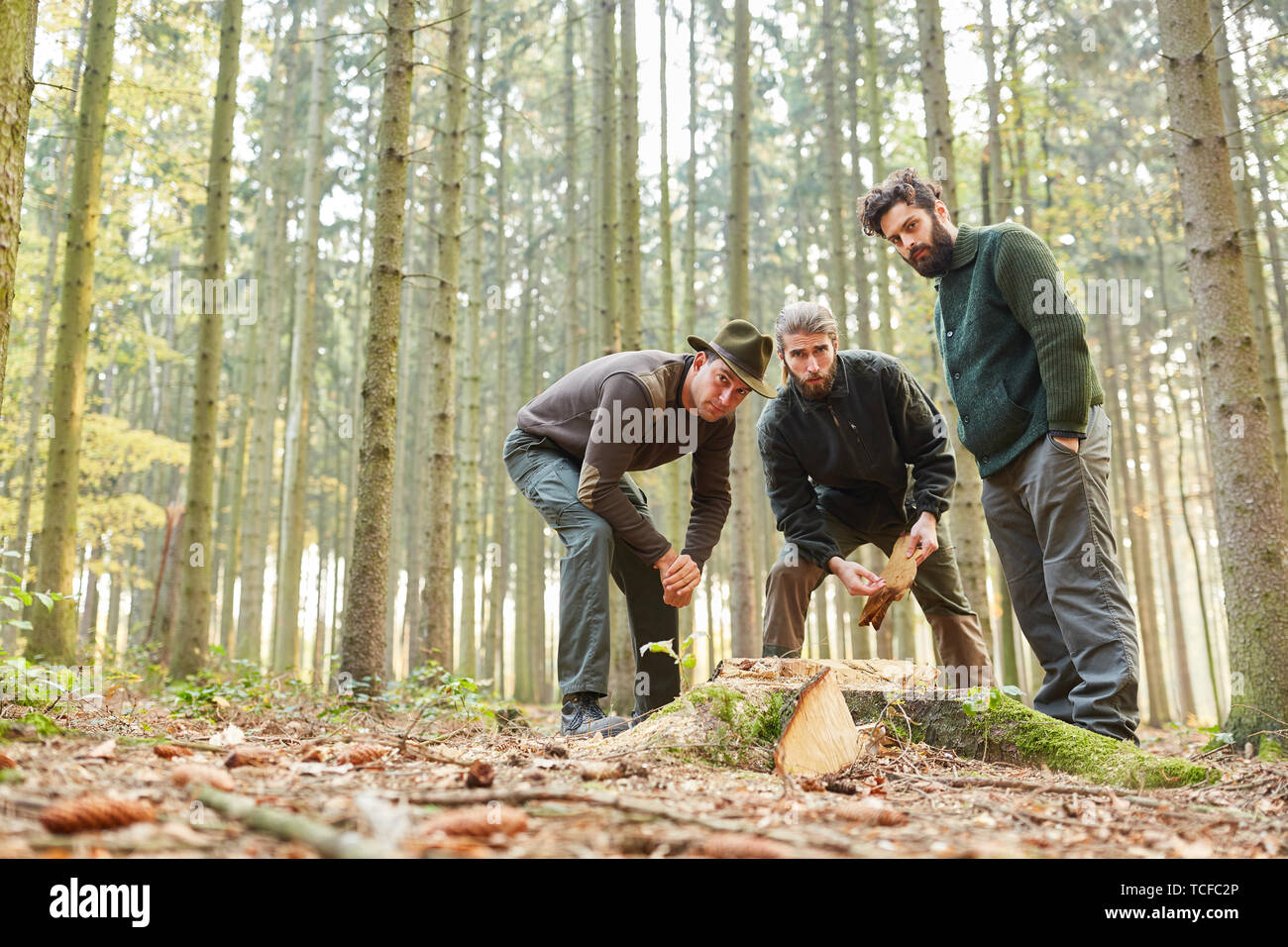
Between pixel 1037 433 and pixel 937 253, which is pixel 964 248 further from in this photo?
pixel 1037 433

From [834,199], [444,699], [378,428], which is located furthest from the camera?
[834,199]

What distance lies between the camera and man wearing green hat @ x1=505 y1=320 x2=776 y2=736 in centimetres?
394

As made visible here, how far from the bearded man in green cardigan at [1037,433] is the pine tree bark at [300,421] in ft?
30.4

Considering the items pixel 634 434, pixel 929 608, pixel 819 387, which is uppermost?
pixel 819 387

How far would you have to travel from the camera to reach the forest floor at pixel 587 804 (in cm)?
153

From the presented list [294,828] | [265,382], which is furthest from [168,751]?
[265,382]

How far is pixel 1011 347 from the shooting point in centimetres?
391

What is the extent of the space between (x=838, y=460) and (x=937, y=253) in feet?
3.74

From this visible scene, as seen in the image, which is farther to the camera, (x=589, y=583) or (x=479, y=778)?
(x=589, y=583)

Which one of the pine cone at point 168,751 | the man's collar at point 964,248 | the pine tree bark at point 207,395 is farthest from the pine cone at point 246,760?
the pine tree bark at point 207,395

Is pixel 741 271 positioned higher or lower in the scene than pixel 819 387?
higher

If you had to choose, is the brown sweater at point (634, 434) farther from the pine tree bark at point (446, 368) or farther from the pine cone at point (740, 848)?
the pine tree bark at point (446, 368)

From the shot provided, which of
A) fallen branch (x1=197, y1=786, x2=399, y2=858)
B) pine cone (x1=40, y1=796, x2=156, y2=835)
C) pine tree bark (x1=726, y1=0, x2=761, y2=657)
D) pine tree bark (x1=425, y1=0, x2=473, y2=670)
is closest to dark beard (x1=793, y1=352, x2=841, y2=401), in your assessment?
fallen branch (x1=197, y1=786, x2=399, y2=858)

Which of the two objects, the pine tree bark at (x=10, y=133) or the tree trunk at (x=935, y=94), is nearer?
the pine tree bark at (x=10, y=133)
